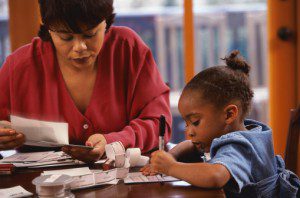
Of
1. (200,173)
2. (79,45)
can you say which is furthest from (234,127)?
(79,45)

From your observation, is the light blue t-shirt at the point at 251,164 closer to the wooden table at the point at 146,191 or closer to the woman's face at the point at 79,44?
the wooden table at the point at 146,191

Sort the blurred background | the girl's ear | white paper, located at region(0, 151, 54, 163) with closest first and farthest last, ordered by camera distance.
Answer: the girl's ear < white paper, located at region(0, 151, 54, 163) < the blurred background

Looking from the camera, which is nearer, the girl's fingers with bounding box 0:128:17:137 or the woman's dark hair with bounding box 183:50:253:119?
the woman's dark hair with bounding box 183:50:253:119

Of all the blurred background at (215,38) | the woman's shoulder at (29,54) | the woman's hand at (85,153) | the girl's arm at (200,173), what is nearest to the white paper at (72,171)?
the woman's hand at (85,153)

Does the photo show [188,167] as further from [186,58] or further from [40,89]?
[186,58]

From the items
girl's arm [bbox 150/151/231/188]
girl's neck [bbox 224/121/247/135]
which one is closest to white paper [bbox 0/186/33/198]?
girl's arm [bbox 150/151/231/188]

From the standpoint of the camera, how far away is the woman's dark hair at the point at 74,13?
5.10 feet

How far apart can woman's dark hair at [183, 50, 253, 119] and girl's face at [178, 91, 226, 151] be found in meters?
0.02

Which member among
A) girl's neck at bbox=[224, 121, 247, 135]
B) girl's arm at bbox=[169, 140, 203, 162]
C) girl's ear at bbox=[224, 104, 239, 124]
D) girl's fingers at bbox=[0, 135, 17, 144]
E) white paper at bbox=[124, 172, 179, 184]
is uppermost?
girl's ear at bbox=[224, 104, 239, 124]

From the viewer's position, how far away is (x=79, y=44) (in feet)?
5.27

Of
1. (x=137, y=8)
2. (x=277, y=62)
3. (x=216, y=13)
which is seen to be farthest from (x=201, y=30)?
(x=277, y=62)

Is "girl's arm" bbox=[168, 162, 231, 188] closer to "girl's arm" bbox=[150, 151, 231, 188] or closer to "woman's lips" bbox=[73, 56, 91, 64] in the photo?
"girl's arm" bbox=[150, 151, 231, 188]

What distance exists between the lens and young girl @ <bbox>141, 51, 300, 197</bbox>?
1.20 metres

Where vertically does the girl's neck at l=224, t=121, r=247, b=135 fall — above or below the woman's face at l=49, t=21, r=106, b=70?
below
